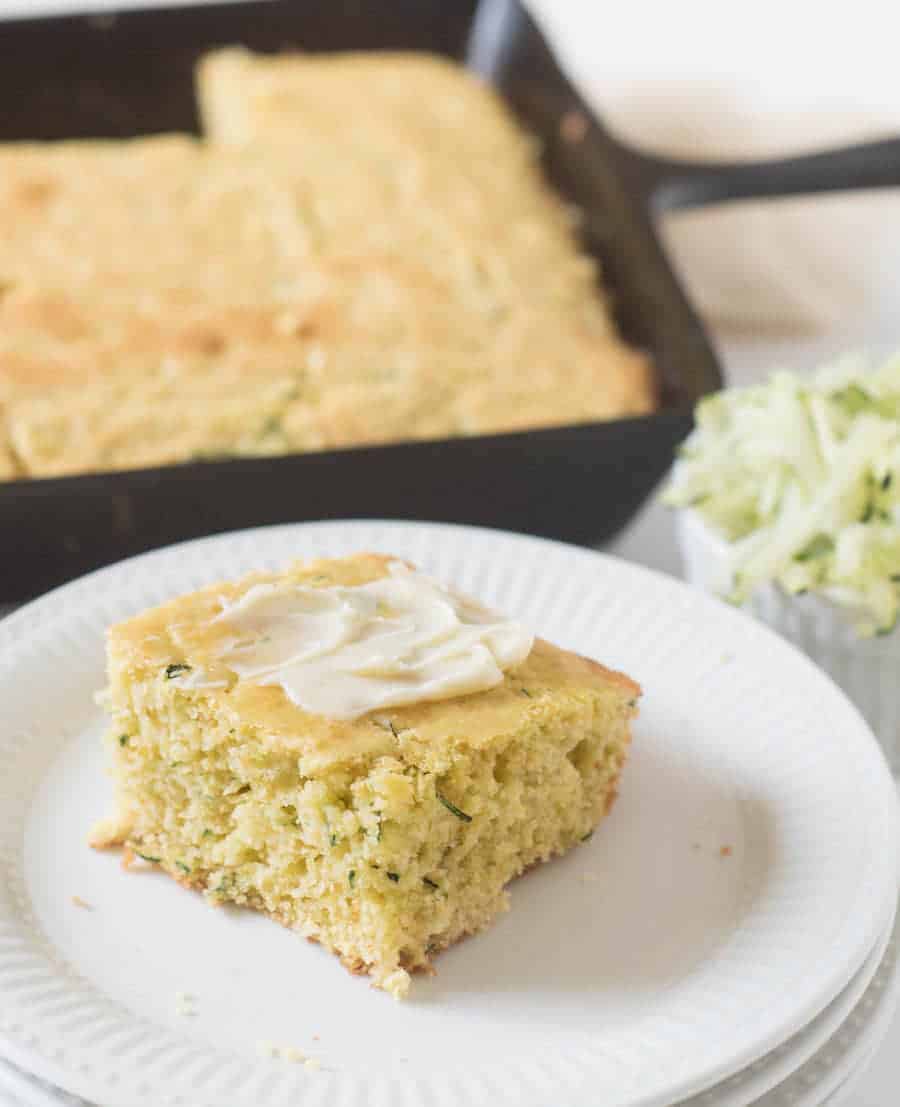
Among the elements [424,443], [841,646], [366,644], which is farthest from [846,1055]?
[424,443]

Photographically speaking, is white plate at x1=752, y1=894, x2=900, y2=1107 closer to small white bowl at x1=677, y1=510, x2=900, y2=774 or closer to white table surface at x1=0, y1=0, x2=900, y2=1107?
small white bowl at x1=677, y1=510, x2=900, y2=774

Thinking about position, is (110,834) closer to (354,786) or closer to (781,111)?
(354,786)

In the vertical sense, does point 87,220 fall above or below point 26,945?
below

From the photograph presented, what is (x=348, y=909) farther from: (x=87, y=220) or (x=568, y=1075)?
(x=87, y=220)

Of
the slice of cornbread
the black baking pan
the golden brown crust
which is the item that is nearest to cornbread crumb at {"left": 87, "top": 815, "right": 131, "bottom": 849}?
the slice of cornbread

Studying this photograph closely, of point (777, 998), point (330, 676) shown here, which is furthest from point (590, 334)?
point (777, 998)

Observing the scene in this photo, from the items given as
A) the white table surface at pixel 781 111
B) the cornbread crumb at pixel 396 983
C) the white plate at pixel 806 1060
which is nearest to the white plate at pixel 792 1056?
the white plate at pixel 806 1060
